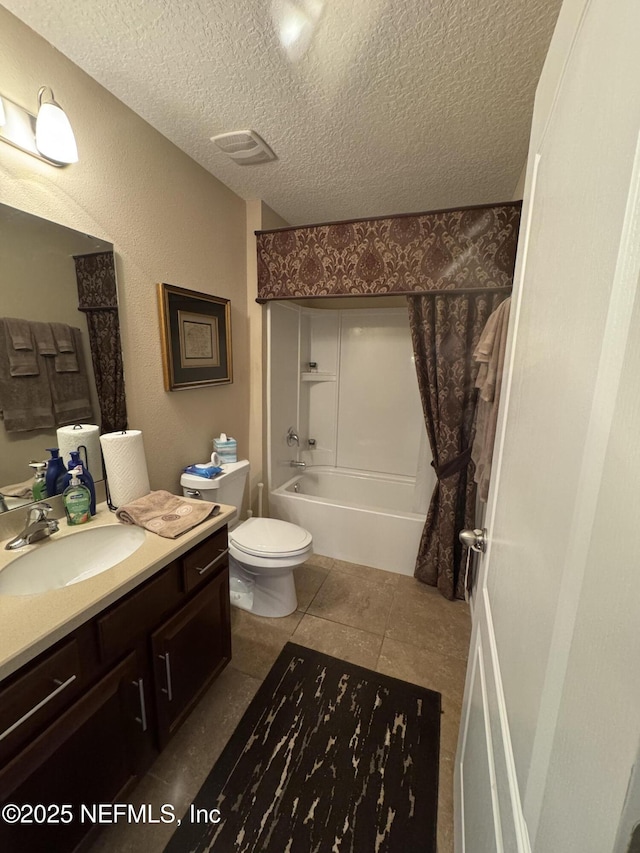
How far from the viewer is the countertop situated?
0.76 meters

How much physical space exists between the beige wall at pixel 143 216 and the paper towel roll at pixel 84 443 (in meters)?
0.20

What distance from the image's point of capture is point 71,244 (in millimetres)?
1286

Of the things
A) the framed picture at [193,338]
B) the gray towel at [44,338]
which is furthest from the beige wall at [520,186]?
the gray towel at [44,338]

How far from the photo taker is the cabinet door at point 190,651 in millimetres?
1163

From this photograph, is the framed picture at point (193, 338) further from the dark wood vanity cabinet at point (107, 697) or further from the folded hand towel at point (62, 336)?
the dark wood vanity cabinet at point (107, 697)

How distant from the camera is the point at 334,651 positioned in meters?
1.76

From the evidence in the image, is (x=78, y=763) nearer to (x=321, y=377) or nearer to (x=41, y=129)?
(x=41, y=129)

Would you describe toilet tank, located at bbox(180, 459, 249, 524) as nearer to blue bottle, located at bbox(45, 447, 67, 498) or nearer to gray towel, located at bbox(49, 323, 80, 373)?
blue bottle, located at bbox(45, 447, 67, 498)

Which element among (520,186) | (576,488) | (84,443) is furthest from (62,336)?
(520,186)

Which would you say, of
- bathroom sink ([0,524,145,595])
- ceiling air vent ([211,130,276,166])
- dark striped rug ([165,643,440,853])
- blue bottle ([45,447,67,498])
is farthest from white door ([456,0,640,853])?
blue bottle ([45,447,67,498])

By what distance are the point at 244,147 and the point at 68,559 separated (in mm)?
1929

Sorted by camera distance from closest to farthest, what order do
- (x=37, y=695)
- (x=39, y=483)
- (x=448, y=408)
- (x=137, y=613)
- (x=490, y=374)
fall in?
1. (x=37, y=695)
2. (x=137, y=613)
3. (x=39, y=483)
4. (x=490, y=374)
5. (x=448, y=408)

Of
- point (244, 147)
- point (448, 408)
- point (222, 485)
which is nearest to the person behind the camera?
point (244, 147)

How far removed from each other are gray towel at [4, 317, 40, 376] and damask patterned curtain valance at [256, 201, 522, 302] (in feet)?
4.60
